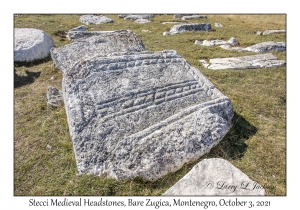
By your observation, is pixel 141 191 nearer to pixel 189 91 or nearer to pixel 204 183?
pixel 204 183

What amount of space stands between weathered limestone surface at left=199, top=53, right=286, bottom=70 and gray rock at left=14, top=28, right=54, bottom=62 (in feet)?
21.4

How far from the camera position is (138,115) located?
4.12m

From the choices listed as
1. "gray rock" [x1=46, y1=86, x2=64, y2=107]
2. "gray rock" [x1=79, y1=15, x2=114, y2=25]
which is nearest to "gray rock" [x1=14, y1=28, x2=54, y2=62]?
"gray rock" [x1=46, y1=86, x2=64, y2=107]

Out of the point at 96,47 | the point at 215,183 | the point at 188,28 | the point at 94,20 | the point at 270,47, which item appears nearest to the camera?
the point at 215,183

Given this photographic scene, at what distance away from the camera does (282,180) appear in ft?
12.6

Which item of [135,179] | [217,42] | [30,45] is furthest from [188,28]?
[135,179]

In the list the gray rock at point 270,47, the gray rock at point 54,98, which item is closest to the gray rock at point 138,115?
the gray rock at point 54,98

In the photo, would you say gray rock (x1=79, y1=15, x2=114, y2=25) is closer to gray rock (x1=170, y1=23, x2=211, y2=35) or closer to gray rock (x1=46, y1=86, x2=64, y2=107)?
gray rock (x1=170, y1=23, x2=211, y2=35)

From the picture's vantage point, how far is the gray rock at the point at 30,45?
8.62 metres

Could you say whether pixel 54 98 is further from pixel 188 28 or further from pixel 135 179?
pixel 188 28

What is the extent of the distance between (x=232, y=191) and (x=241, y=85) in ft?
16.1

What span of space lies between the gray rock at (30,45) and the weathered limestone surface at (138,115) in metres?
5.55

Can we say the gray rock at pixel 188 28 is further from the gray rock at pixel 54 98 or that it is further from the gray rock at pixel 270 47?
the gray rock at pixel 54 98
